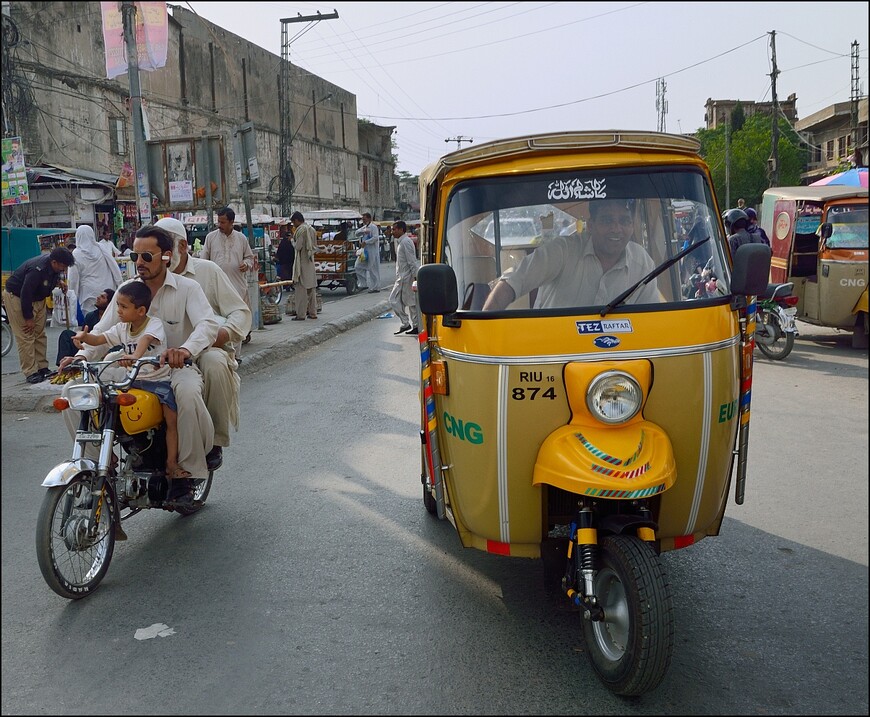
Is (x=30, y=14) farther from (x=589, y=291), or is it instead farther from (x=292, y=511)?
(x=292, y=511)

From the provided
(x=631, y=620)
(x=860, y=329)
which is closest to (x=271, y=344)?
(x=860, y=329)

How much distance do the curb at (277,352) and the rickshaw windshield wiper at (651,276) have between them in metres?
6.71

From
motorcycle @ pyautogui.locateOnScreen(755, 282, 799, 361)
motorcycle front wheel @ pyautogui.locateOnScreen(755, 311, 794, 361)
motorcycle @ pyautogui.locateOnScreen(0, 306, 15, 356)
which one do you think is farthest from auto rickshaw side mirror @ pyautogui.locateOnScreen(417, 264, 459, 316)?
motorcycle @ pyautogui.locateOnScreen(0, 306, 15, 356)

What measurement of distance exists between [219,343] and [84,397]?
110cm

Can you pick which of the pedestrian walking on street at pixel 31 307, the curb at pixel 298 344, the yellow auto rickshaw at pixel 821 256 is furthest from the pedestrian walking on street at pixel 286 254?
the yellow auto rickshaw at pixel 821 256

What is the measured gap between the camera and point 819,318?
11.6 metres

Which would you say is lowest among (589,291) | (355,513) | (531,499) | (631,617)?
(355,513)

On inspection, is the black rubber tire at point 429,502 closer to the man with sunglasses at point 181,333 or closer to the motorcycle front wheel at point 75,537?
the man with sunglasses at point 181,333

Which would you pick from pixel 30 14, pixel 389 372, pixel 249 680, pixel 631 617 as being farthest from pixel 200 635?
pixel 389 372

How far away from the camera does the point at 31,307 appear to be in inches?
392

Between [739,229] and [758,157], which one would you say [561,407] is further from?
[758,157]

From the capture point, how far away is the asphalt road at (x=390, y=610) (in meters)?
3.00

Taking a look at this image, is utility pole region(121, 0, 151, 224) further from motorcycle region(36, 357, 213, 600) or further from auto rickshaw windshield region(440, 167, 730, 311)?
motorcycle region(36, 357, 213, 600)

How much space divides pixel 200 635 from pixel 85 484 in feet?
3.48
